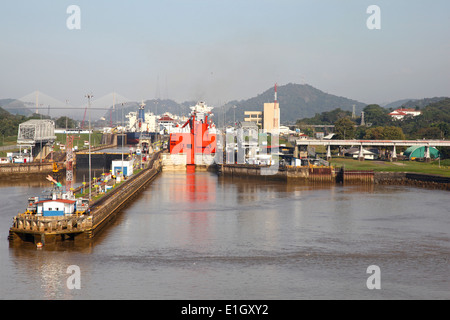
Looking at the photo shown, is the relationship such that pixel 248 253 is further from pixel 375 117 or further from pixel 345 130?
pixel 375 117

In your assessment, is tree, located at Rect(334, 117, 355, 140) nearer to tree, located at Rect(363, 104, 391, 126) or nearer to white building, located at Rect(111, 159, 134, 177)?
tree, located at Rect(363, 104, 391, 126)

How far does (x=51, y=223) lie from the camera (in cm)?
3177

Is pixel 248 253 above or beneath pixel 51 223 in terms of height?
beneath

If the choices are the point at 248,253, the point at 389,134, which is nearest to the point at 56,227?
the point at 248,253

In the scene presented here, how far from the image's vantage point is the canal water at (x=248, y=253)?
24438mm

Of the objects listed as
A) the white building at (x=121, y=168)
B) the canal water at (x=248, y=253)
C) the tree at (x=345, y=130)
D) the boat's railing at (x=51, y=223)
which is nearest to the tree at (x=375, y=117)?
the tree at (x=345, y=130)

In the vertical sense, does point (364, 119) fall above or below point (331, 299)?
above

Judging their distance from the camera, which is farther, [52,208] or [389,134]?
[389,134]

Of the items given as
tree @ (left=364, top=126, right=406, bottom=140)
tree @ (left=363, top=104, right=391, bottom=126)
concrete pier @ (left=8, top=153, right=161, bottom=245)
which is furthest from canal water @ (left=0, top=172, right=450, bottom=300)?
tree @ (left=363, top=104, right=391, bottom=126)

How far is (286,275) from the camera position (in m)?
26.5

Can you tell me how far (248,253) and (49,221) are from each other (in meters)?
11.6

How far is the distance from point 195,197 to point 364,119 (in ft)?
442
